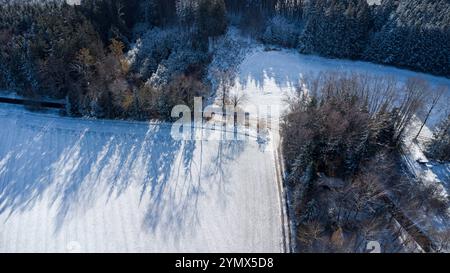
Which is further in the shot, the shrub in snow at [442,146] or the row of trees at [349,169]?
the shrub in snow at [442,146]

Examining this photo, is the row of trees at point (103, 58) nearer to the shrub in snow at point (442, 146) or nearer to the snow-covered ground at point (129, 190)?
the snow-covered ground at point (129, 190)

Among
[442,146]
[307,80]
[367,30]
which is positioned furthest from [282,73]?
[442,146]

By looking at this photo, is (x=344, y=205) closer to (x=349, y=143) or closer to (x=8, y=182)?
(x=349, y=143)

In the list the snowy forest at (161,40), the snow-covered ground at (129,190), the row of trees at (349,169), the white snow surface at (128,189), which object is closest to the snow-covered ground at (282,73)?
the white snow surface at (128,189)

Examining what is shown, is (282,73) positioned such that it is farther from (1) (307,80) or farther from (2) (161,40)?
(2) (161,40)

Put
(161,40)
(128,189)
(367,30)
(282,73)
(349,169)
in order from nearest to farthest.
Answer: (349,169), (128,189), (282,73), (367,30), (161,40)
